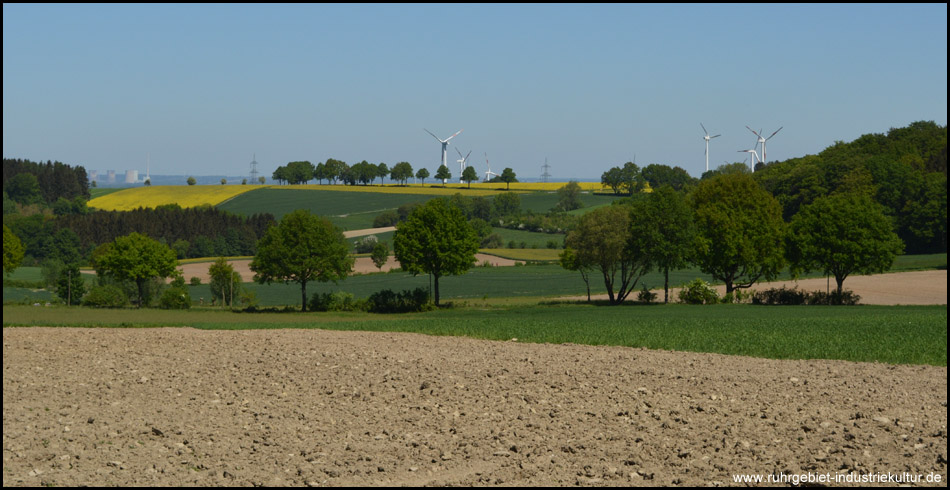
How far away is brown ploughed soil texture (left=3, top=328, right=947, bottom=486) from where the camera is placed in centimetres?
1218

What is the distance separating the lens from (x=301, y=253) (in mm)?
61062

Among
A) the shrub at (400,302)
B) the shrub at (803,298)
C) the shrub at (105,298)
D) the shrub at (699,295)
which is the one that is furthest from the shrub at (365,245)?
the shrub at (803,298)

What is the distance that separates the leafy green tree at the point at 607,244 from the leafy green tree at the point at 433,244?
332 inches

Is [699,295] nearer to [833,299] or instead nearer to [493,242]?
[833,299]

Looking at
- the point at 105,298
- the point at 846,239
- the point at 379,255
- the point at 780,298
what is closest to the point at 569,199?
the point at 379,255

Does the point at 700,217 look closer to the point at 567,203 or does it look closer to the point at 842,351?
the point at 842,351

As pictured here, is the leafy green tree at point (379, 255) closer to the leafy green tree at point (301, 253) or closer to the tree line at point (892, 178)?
the leafy green tree at point (301, 253)

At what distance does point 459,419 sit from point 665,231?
4870 centimetres

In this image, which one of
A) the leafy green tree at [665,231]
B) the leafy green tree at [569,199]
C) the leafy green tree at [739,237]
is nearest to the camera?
the leafy green tree at [665,231]

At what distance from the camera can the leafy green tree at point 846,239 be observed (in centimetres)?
5775

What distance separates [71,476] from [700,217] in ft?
Result: 188

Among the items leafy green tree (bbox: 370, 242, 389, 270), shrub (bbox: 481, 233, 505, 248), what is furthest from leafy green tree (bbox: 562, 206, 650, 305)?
shrub (bbox: 481, 233, 505, 248)

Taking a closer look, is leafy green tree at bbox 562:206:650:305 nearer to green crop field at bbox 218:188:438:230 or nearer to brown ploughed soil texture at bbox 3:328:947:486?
brown ploughed soil texture at bbox 3:328:947:486

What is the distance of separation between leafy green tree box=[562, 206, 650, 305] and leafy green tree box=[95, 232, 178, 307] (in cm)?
3350
